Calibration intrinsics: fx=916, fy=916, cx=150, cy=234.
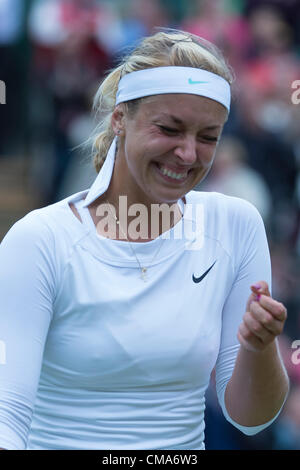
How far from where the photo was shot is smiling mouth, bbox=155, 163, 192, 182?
86.2 inches

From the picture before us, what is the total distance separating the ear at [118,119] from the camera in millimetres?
2324

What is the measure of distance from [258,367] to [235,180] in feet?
10.2

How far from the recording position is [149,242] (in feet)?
7.55

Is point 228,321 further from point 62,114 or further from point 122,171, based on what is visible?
point 62,114

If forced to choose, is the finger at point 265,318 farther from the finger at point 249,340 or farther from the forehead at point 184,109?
the forehead at point 184,109

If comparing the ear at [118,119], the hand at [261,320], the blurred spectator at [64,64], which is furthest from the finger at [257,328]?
the blurred spectator at [64,64]

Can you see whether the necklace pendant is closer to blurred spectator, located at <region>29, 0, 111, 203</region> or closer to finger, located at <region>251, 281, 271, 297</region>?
finger, located at <region>251, 281, 271, 297</region>

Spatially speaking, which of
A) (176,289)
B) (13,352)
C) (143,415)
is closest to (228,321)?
(176,289)

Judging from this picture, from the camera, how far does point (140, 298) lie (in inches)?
86.5

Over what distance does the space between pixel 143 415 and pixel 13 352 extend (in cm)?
35

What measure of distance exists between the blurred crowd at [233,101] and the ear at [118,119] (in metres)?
2.55
